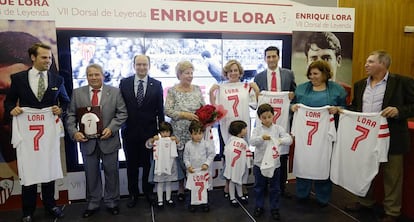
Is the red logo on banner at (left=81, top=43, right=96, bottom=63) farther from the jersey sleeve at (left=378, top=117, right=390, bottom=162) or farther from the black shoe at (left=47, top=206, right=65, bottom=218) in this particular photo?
the jersey sleeve at (left=378, top=117, right=390, bottom=162)

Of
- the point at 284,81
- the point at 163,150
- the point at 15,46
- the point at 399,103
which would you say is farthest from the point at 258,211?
the point at 15,46

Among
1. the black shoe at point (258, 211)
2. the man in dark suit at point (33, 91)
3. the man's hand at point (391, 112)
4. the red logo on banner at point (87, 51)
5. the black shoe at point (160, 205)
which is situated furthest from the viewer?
the red logo on banner at point (87, 51)

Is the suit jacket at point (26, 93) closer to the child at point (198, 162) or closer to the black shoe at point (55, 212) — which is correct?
the black shoe at point (55, 212)

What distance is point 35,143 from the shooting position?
3162mm

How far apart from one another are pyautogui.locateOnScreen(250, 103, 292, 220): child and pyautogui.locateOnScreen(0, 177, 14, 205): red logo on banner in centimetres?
265

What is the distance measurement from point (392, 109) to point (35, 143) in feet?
11.0

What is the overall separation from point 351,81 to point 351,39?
58 centimetres

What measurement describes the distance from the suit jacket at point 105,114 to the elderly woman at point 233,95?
1040 millimetres

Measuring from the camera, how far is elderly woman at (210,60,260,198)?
143 inches

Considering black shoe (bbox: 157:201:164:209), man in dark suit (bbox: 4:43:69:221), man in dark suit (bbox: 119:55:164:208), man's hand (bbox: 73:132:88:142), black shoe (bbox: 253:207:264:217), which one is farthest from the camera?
black shoe (bbox: 157:201:164:209)

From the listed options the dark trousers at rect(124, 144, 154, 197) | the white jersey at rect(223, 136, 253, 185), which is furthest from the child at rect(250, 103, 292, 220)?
the dark trousers at rect(124, 144, 154, 197)

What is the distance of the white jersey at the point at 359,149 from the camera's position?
306cm

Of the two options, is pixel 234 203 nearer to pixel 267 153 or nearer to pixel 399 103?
pixel 267 153

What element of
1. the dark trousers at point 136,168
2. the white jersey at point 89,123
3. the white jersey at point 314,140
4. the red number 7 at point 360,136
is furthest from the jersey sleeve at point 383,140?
the white jersey at point 89,123
